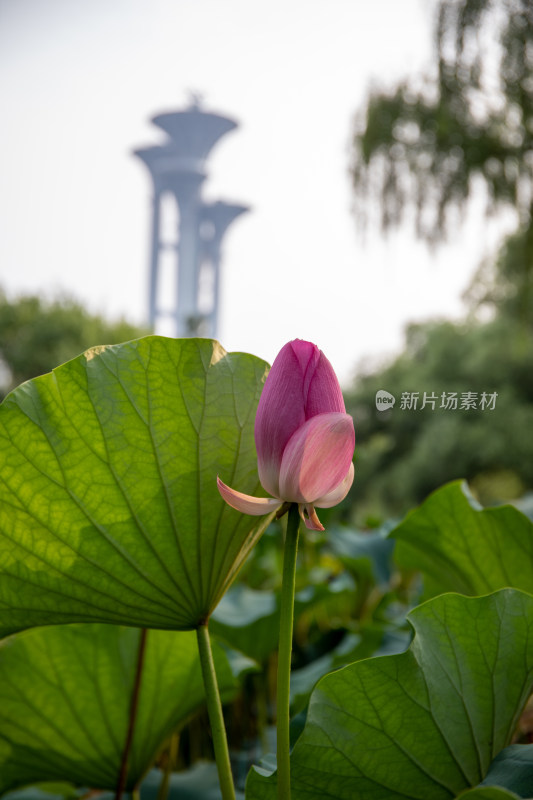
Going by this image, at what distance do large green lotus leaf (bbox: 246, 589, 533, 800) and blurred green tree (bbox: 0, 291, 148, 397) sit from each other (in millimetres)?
10579

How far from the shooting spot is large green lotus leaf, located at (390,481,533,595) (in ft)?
1.23

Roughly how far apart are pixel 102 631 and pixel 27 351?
10.9 m

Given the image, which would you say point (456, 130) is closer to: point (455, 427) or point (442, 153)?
point (442, 153)

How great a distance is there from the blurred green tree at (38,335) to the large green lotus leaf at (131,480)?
10540mm

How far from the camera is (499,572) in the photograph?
390 millimetres

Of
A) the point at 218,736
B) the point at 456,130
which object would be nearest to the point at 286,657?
the point at 218,736

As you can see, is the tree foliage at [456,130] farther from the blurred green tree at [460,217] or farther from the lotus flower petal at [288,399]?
the lotus flower petal at [288,399]

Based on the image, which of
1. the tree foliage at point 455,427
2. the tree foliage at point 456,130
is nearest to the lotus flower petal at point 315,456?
the tree foliage at point 456,130

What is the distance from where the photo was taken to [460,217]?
5328mm

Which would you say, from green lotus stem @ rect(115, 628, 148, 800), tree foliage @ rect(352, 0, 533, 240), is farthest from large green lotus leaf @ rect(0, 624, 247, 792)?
tree foliage @ rect(352, 0, 533, 240)

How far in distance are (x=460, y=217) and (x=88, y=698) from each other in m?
5.37

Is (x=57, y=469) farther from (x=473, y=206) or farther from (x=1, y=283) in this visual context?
(x=1, y=283)

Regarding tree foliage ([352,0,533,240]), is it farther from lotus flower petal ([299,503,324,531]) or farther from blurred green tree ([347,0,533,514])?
lotus flower petal ([299,503,324,531])

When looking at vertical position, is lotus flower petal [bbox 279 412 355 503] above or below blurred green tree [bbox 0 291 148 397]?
above
